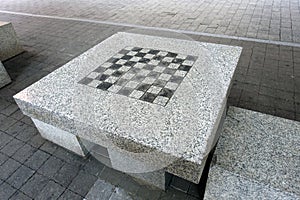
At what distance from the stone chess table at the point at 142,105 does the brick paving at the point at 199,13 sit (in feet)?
6.62

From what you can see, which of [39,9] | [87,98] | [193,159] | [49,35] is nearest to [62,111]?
[87,98]

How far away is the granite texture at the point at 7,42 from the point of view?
10.1 feet

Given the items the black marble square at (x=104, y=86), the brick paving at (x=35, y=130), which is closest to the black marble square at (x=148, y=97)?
the black marble square at (x=104, y=86)

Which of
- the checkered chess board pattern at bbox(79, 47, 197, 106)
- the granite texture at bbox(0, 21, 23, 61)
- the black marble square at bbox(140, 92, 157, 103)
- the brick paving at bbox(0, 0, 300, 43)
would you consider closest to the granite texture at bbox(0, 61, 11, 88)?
the granite texture at bbox(0, 21, 23, 61)

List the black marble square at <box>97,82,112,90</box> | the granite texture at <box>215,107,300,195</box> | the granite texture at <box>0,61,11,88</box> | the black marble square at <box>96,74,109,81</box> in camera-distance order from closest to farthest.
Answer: the granite texture at <box>215,107,300,195</box> < the black marble square at <box>97,82,112,90</box> < the black marble square at <box>96,74,109,81</box> < the granite texture at <box>0,61,11,88</box>

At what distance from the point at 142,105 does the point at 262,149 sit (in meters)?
0.78

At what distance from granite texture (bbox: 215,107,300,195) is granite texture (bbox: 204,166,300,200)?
51mm

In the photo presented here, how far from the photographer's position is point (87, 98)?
57.2 inches

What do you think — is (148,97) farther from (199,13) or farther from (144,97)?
(199,13)

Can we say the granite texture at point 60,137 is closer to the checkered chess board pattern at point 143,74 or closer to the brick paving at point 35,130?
the brick paving at point 35,130

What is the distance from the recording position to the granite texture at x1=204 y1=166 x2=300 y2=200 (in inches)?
41.6

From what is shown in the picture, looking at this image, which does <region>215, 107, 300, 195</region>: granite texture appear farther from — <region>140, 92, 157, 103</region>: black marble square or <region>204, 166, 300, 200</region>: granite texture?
<region>140, 92, 157, 103</region>: black marble square

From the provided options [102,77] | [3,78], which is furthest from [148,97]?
[3,78]

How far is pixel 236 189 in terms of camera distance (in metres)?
1.11
